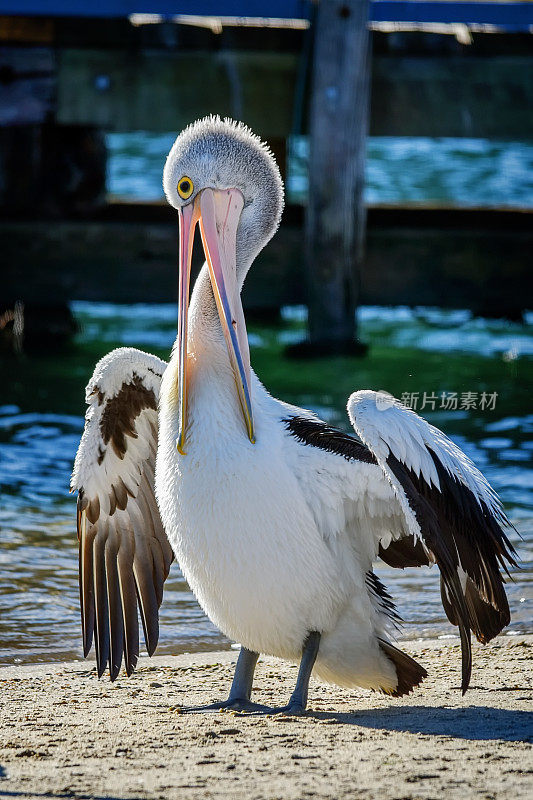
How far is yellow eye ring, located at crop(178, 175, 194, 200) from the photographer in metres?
3.69

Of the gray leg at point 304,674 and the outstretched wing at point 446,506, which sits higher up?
the outstretched wing at point 446,506

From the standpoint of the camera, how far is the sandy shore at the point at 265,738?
276 cm

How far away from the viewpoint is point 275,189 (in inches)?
150

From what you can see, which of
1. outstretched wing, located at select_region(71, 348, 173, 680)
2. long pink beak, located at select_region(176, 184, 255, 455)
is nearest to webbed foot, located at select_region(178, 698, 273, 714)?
outstretched wing, located at select_region(71, 348, 173, 680)

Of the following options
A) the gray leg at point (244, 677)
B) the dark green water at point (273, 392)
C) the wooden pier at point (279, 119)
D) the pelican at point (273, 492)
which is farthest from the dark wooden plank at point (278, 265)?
the gray leg at point (244, 677)

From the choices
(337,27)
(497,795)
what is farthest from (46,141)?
(497,795)

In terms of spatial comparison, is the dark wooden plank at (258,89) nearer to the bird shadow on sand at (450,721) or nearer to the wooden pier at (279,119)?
the wooden pier at (279,119)

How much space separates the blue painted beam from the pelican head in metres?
3.94

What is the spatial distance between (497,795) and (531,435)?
4584 mm

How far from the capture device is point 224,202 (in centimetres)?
372

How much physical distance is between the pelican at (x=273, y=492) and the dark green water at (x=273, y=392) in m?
0.90

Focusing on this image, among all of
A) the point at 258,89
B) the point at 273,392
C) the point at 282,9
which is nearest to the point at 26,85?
the point at 258,89

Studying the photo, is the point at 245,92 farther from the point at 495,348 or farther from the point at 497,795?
the point at 497,795

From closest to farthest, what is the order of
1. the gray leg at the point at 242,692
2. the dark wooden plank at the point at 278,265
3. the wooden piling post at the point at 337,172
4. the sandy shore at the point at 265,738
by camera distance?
the sandy shore at the point at 265,738
the gray leg at the point at 242,692
the wooden piling post at the point at 337,172
the dark wooden plank at the point at 278,265
